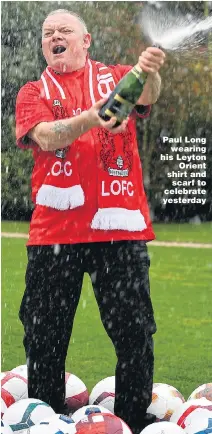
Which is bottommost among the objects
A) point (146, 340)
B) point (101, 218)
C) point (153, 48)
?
point (146, 340)

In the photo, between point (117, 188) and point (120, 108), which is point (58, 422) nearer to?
point (117, 188)

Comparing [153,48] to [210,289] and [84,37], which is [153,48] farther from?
[210,289]

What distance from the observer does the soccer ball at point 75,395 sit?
14.9 feet

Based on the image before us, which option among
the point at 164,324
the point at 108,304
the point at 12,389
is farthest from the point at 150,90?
the point at 164,324

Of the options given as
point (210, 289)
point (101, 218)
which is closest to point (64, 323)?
point (101, 218)

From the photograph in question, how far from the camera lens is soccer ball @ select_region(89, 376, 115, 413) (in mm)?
4469

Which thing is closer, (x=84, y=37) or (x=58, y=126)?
(x=58, y=126)

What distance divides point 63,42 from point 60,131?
498mm

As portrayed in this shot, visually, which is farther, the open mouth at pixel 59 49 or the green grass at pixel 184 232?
the green grass at pixel 184 232

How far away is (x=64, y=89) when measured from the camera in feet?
13.6

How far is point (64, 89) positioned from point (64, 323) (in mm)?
1044

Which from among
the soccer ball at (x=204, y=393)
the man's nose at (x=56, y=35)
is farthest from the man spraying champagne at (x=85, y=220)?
the soccer ball at (x=204, y=393)

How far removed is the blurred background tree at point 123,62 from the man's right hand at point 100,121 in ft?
17.0

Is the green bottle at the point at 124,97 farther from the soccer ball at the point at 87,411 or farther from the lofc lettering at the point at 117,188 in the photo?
the soccer ball at the point at 87,411
